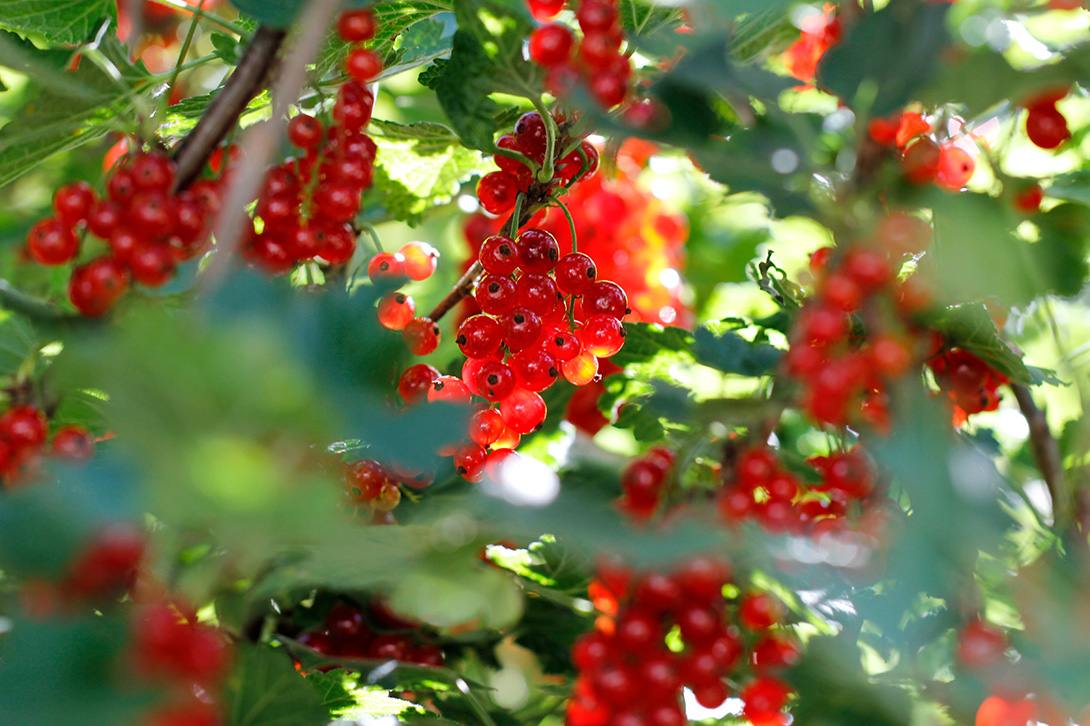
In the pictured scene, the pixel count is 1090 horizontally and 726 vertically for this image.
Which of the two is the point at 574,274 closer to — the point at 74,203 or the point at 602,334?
the point at 602,334

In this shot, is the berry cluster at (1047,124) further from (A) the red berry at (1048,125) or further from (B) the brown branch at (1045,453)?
(B) the brown branch at (1045,453)

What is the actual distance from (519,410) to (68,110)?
0.42 m

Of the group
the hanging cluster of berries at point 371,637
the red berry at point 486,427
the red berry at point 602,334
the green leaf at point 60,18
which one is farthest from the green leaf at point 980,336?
the green leaf at point 60,18

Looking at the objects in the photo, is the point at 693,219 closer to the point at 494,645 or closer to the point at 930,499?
the point at 494,645

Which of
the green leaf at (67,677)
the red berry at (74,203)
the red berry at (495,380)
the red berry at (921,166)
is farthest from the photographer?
the red berry at (495,380)

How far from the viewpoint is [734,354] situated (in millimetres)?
615

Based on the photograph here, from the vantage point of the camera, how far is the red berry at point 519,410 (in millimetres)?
676

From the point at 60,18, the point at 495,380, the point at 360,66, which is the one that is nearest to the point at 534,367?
the point at 495,380

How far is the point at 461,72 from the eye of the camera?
550 mm

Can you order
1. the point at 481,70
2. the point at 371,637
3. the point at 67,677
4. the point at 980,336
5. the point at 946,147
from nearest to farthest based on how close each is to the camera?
the point at 67,677 < the point at 481,70 < the point at 980,336 < the point at 946,147 < the point at 371,637

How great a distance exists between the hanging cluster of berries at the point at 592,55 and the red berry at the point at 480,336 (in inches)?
9.0

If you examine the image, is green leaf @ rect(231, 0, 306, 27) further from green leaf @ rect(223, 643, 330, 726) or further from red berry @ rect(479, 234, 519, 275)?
green leaf @ rect(223, 643, 330, 726)

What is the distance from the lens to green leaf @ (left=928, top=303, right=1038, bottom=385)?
0.61m

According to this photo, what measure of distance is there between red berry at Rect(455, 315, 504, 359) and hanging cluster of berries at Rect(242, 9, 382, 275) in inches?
4.9
